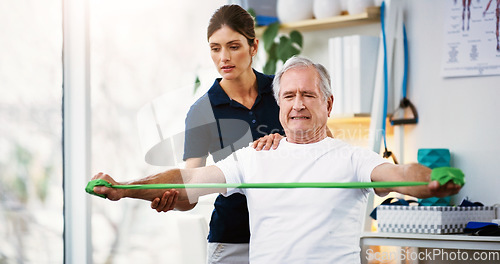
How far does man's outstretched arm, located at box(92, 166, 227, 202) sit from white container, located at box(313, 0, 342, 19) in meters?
0.97

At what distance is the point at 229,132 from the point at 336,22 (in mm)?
854

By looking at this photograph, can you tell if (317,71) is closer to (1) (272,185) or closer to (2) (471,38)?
(1) (272,185)

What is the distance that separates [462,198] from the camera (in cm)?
178

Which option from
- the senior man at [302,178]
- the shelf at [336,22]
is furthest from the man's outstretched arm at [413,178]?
the shelf at [336,22]

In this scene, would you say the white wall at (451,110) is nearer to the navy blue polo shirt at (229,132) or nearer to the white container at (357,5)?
the white container at (357,5)

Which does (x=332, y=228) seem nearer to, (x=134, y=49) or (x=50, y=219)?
(x=134, y=49)

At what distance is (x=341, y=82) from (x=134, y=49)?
657 millimetres

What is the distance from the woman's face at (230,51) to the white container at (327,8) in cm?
77

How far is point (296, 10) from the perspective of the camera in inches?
84.0

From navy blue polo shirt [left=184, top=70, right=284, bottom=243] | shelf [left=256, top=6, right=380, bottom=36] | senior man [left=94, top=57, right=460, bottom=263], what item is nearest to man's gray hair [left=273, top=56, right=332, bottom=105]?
senior man [left=94, top=57, right=460, bottom=263]

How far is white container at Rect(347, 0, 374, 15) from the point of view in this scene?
2037 mm

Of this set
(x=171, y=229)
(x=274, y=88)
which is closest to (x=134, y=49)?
(x=171, y=229)

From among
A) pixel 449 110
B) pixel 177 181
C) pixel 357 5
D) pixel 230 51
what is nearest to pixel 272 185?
pixel 177 181

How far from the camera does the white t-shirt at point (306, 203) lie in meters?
1.14
